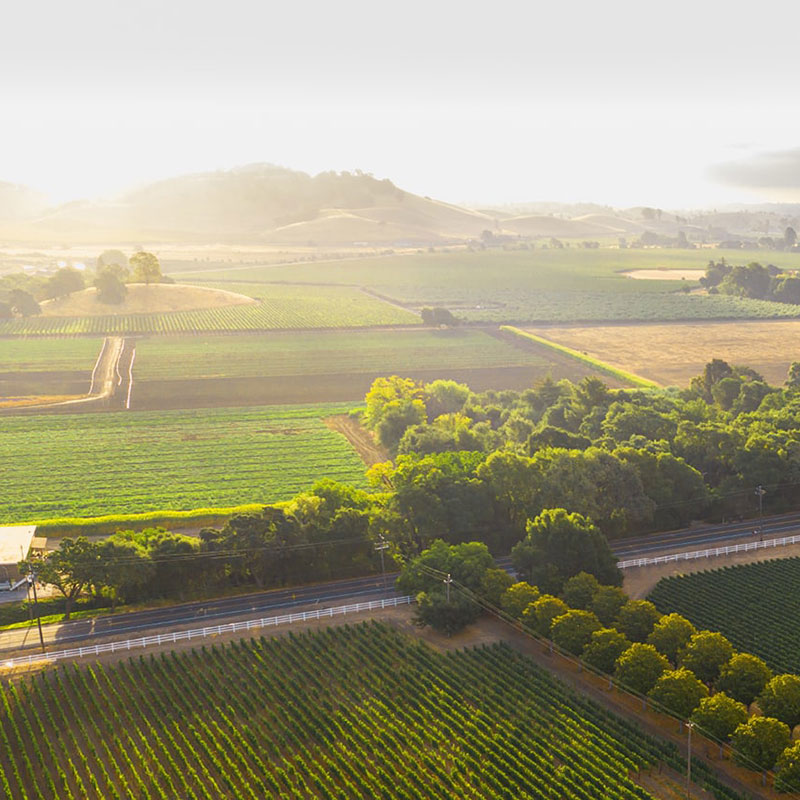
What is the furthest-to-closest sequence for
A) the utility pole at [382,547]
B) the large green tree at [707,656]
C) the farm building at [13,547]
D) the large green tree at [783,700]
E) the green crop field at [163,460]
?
the green crop field at [163,460] < the farm building at [13,547] < the utility pole at [382,547] < the large green tree at [707,656] < the large green tree at [783,700]

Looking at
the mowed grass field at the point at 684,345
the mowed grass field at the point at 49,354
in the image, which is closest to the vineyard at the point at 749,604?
the mowed grass field at the point at 684,345

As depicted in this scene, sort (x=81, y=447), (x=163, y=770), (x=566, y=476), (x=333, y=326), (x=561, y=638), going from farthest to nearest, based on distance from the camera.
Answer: (x=333, y=326) → (x=81, y=447) → (x=566, y=476) → (x=561, y=638) → (x=163, y=770)

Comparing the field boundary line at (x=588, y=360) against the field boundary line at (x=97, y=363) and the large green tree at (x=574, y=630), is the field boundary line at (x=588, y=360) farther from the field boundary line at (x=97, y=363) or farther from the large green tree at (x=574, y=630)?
the large green tree at (x=574, y=630)

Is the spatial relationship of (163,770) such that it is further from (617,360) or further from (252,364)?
(617,360)

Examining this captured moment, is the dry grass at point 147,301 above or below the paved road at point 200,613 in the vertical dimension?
above

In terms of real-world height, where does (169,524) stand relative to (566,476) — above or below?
below

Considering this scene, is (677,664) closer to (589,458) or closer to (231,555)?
(589,458)

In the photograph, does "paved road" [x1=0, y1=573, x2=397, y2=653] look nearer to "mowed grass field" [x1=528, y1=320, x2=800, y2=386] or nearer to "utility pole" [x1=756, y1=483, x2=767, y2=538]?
"utility pole" [x1=756, y1=483, x2=767, y2=538]

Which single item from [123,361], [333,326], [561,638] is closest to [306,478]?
[561,638]
